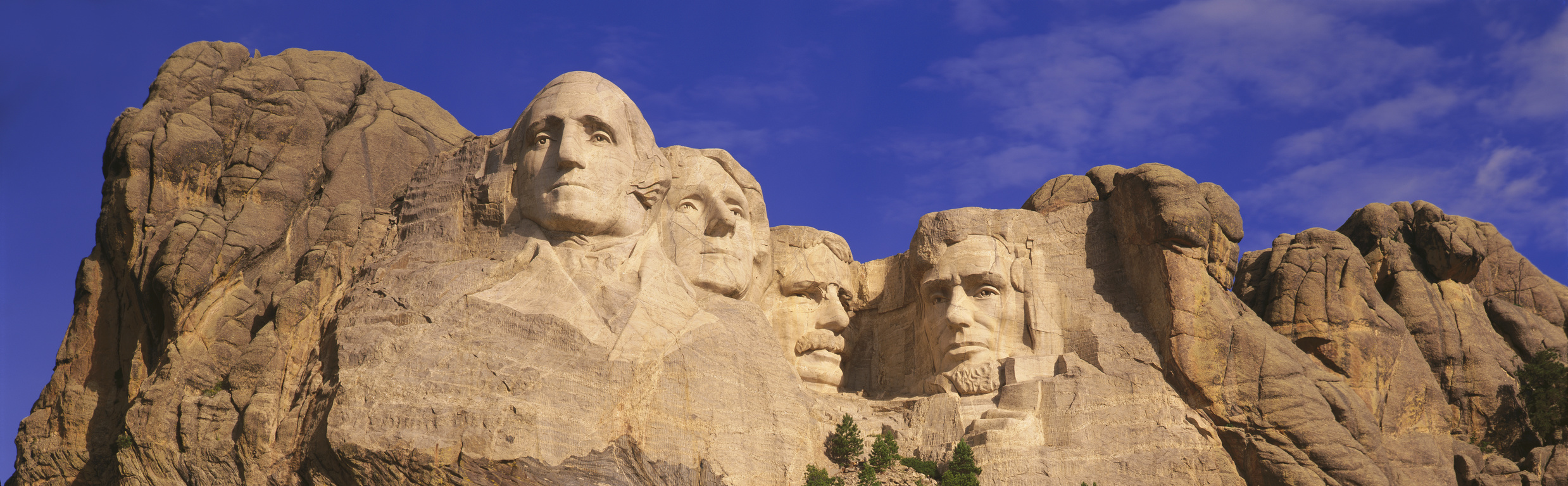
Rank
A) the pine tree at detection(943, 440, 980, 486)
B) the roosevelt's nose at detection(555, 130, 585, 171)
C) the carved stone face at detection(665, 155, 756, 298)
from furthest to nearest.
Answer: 1. the carved stone face at detection(665, 155, 756, 298)
2. the roosevelt's nose at detection(555, 130, 585, 171)
3. the pine tree at detection(943, 440, 980, 486)

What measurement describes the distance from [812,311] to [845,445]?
516 centimetres

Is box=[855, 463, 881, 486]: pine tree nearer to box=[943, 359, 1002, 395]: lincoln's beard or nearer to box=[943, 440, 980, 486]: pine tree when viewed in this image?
box=[943, 440, 980, 486]: pine tree

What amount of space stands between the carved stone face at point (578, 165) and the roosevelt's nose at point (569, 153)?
1 cm

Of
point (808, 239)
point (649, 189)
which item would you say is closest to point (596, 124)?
point (649, 189)

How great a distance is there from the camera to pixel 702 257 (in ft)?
95.7

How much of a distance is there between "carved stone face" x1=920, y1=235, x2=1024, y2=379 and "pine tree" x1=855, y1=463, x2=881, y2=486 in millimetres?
3859

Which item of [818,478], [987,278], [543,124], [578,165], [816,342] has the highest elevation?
[543,124]

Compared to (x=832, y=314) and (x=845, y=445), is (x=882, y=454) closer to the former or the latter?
(x=845, y=445)

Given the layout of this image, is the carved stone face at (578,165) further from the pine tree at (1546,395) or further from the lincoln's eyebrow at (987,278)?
the pine tree at (1546,395)

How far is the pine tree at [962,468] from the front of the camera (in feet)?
86.8

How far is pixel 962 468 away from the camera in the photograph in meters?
26.8

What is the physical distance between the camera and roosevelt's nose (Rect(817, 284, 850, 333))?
31.6 metres

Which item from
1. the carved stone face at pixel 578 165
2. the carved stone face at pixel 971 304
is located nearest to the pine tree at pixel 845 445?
the carved stone face at pixel 971 304

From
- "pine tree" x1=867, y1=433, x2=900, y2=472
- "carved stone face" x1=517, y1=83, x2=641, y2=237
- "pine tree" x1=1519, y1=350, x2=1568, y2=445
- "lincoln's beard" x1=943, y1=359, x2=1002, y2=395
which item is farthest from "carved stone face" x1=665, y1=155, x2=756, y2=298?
"pine tree" x1=1519, y1=350, x2=1568, y2=445
